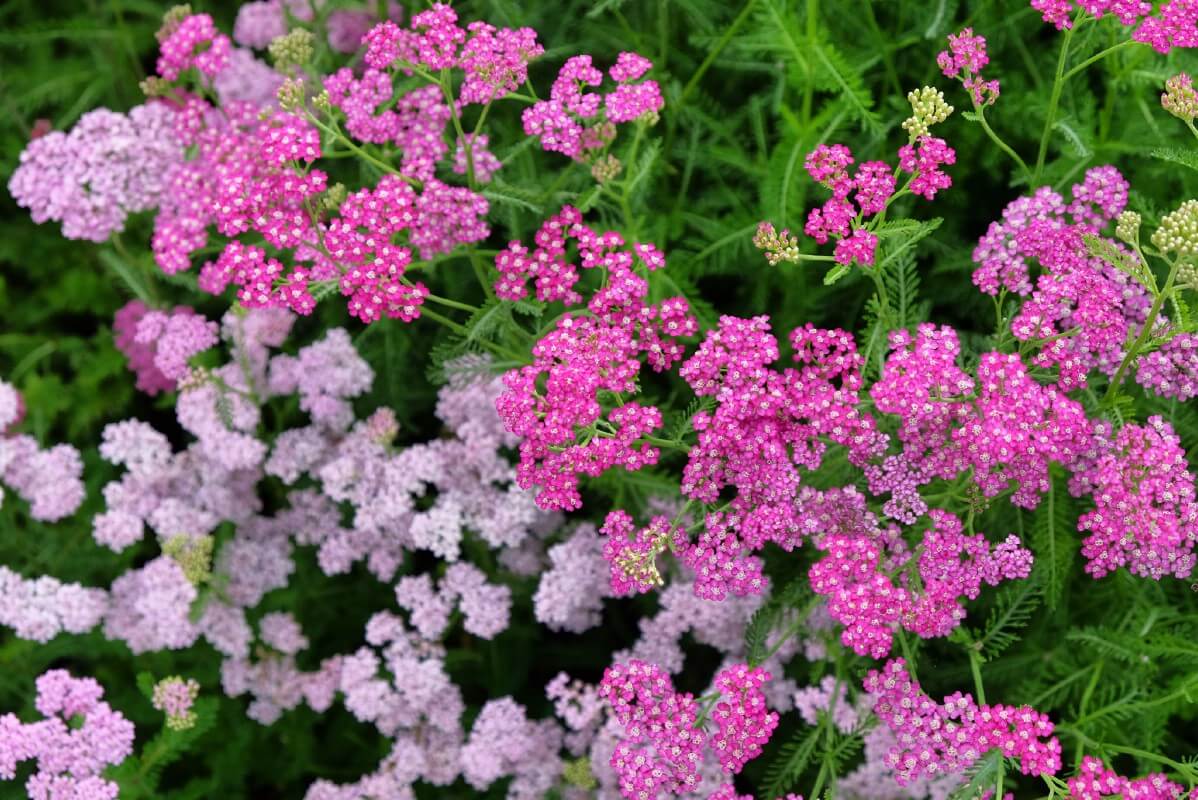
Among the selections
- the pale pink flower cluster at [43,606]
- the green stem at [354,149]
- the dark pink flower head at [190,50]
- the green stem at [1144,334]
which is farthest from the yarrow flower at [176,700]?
the green stem at [1144,334]

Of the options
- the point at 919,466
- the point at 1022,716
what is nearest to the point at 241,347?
the point at 919,466

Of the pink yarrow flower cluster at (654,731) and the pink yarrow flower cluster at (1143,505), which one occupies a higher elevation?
the pink yarrow flower cluster at (1143,505)

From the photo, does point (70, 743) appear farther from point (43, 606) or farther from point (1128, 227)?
point (1128, 227)

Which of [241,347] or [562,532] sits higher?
[241,347]

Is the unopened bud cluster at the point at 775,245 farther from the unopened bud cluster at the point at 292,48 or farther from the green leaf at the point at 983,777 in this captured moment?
the unopened bud cluster at the point at 292,48

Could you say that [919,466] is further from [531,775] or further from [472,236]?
[531,775]

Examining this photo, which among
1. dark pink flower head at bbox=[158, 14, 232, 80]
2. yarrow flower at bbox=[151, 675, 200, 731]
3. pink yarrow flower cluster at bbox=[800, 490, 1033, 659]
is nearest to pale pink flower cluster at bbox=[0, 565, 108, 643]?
yarrow flower at bbox=[151, 675, 200, 731]
